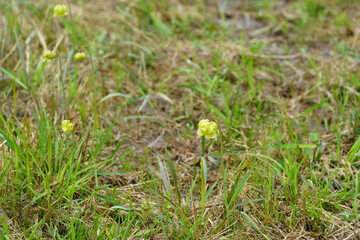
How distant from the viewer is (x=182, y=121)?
2656 mm

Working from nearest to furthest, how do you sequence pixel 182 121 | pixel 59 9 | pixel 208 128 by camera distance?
pixel 208 128 < pixel 59 9 < pixel 182 121

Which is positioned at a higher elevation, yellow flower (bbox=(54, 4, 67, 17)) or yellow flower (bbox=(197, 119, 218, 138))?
yellow flower (bbox=(54, 4, 67, 17))

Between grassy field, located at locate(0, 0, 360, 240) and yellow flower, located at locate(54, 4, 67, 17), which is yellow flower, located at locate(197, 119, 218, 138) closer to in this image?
grassy field, located at locate(0, 0, 360, 240)

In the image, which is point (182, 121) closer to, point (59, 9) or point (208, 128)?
point (208, 128)

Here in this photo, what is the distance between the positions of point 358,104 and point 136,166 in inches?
60.7

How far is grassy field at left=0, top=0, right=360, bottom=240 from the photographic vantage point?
70.6 inches

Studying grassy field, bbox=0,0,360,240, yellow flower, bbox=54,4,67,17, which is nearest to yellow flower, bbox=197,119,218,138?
grassy field, bbox=0,0,360,240

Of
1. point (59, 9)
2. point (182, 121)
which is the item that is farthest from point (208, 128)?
point (59, 9)

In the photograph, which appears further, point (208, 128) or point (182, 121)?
point (182, 121)

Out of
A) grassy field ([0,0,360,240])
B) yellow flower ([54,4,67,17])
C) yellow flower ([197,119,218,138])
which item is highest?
yellow flower ([54,4,67,17])

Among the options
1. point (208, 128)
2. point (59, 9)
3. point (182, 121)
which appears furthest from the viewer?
point (182, 121)

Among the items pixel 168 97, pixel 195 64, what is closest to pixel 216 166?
pixel 168 97

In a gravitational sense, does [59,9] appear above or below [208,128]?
above

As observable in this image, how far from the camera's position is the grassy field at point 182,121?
179 cm
